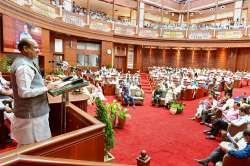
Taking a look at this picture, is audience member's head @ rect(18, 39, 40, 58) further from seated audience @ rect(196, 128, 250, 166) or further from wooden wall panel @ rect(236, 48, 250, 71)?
wooden wall panel @ rect(236, 48, 250, 71)

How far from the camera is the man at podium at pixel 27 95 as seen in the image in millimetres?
1626

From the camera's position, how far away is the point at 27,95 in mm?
1613

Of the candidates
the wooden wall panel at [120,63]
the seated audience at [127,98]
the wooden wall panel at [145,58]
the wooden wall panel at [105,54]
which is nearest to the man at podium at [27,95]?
the seated audience at [127,98]

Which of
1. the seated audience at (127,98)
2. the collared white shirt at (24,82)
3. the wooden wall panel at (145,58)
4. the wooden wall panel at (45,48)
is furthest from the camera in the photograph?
the wooden wall panel at (145,58)

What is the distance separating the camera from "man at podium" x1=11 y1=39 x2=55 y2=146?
163 centimetres

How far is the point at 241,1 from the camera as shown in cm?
1697

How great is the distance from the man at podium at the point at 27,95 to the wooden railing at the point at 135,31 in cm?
886

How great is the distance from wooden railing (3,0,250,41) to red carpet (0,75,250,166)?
6.68 metres

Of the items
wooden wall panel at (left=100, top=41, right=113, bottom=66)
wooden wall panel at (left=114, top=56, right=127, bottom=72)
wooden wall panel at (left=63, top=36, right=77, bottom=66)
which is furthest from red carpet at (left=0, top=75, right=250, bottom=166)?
wooden wall panel at (left=114, top=56, right=127, bottom=72)

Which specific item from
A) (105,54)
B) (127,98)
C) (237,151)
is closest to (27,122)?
(237,151)

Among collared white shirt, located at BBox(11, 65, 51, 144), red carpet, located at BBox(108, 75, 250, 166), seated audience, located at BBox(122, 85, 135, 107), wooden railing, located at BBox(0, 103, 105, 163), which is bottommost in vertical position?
red carpet, located at BBox(108, 75, 250, 166)

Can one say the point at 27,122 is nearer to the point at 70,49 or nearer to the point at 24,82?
the point at 24,82

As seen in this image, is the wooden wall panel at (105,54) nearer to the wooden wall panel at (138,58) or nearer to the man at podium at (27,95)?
the wooden wall panel at (138,58)

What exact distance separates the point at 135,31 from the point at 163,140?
12.7 metres
